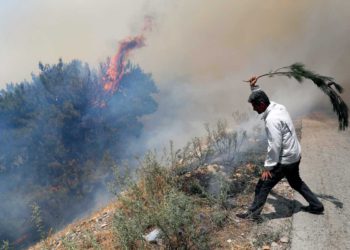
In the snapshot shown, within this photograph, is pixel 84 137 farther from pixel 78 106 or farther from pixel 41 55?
pixel 41 55

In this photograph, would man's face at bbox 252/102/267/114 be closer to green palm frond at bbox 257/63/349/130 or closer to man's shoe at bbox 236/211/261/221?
green palm frond at bbox 257/63/349/130

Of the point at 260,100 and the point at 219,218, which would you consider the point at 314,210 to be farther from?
the point at 260,100

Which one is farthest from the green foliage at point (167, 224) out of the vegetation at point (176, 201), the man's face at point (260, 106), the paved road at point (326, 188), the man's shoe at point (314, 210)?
the man's shoe at point (314, 210)

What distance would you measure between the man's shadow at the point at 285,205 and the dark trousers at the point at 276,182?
28 centimetres

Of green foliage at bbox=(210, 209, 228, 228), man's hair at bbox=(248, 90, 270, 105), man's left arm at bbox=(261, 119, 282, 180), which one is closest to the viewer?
man's left arm at bbox=(261, 119, 282, 180)

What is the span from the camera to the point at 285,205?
546 centimetres

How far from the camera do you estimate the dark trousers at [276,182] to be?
4801mm

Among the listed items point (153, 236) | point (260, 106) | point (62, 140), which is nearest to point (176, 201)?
point (153, 236)

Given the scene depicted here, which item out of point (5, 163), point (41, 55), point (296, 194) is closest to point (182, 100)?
point (5, 163)

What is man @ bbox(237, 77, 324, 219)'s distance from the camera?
15.2 ft

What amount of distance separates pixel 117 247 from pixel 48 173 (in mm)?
20534

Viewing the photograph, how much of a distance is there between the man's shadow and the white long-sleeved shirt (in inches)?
31.6

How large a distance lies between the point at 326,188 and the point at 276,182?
1568mm

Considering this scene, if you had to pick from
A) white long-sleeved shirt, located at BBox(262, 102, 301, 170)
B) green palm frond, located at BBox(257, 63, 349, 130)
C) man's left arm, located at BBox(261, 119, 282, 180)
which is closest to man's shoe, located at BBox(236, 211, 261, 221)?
white long-sleeved shirt, located at BBox(262, 102, 301, 170)
